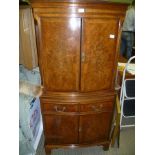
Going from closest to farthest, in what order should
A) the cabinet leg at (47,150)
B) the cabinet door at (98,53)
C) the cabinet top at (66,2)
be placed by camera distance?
the cabinet top at (66,2) → the cabinet door at (98,53) → the cabinet leg at (47,150)

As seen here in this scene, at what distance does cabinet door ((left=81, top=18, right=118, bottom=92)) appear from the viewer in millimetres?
1526

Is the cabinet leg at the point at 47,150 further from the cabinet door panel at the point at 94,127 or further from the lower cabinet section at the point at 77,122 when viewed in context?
the cabinet door panel at the point at 94,127

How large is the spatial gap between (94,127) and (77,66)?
0.68 meters

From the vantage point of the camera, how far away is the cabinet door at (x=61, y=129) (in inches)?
72.6

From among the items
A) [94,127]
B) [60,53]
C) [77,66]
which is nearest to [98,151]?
[94,127]

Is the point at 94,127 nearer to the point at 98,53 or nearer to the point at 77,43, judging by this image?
the point at 98,53

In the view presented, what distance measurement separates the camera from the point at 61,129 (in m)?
1.89
